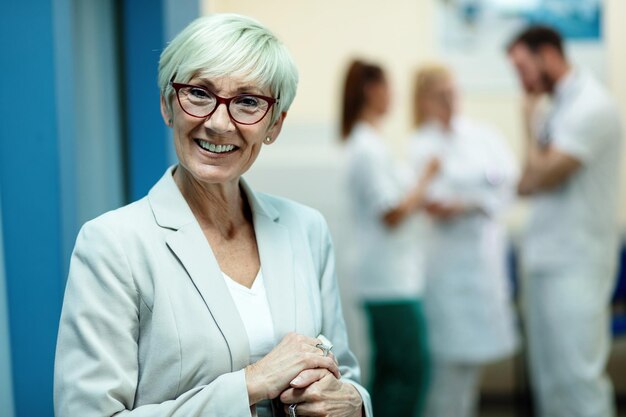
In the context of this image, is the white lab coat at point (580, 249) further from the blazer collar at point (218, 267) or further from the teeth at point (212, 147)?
the teeth at point (212, 147)

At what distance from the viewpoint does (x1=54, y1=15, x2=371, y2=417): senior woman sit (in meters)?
1.20

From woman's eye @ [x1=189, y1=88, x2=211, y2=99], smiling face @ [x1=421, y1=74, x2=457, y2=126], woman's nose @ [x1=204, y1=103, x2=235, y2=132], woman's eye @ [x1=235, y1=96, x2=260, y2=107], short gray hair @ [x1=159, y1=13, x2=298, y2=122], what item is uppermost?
short gray hair @ [x1=159, y1=13, x2=298, y2=122]

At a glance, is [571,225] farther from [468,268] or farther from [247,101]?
[247,101]

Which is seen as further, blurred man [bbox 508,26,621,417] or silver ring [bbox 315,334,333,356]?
blurred man [bbox 508,26,621,417]

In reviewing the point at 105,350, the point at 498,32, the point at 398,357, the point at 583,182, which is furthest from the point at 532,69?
the point at 105,350

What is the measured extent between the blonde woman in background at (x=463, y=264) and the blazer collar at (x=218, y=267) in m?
2.06

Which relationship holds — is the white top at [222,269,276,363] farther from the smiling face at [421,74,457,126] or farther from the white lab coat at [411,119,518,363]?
the smiling face at [421,74,457,126]

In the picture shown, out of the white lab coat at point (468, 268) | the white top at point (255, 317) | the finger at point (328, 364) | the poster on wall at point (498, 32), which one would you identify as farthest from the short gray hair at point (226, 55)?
the poster on wall at point (498, 32)

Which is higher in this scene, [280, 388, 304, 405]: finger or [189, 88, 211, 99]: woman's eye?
[189, 88, 211, 99]: woman's eye

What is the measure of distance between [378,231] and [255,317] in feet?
7.03

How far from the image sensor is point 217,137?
1270mm

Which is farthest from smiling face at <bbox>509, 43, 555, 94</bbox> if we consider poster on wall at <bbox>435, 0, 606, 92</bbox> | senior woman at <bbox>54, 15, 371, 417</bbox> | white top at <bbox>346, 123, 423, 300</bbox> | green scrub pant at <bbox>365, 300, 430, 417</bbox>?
senior woman at <bbox>54, 15, 371, 417</bbox>

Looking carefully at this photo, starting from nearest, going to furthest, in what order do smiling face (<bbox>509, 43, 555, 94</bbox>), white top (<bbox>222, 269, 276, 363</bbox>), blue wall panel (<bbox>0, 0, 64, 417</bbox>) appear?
1. white top (<bbox>222, 269, 276, 363</bbox>)
2. blue wall panel (<bbox>0, 0, 64, 417</bbox>)
3. smiling face (<bbox>509, 43, 555, 94</bbox>)

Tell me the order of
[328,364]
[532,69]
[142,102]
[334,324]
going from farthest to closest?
[532,69], [142,102], [334,324], [328,364]
